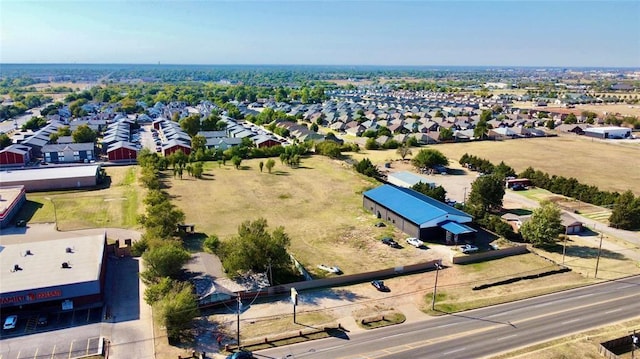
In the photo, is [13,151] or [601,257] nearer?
[601,257]

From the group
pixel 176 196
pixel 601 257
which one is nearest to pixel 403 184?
pixel 601 257

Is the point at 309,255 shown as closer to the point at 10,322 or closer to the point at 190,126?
the point at 10,322

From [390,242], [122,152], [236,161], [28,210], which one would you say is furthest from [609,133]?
[28,210]

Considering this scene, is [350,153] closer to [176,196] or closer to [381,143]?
[381,143]

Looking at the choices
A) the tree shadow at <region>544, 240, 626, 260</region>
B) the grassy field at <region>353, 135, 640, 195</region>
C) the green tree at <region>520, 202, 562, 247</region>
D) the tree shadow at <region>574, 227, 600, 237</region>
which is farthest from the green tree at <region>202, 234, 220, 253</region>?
the grassy field at <region>353, 135, 640, 195</region>

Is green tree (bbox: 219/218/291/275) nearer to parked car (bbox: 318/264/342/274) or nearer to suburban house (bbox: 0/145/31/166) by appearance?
parked car (bbox: 318/264/342/274)

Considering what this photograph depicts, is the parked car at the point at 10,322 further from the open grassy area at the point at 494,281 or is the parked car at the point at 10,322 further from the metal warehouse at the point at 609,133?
the metal warehouse at the point at 609,133
